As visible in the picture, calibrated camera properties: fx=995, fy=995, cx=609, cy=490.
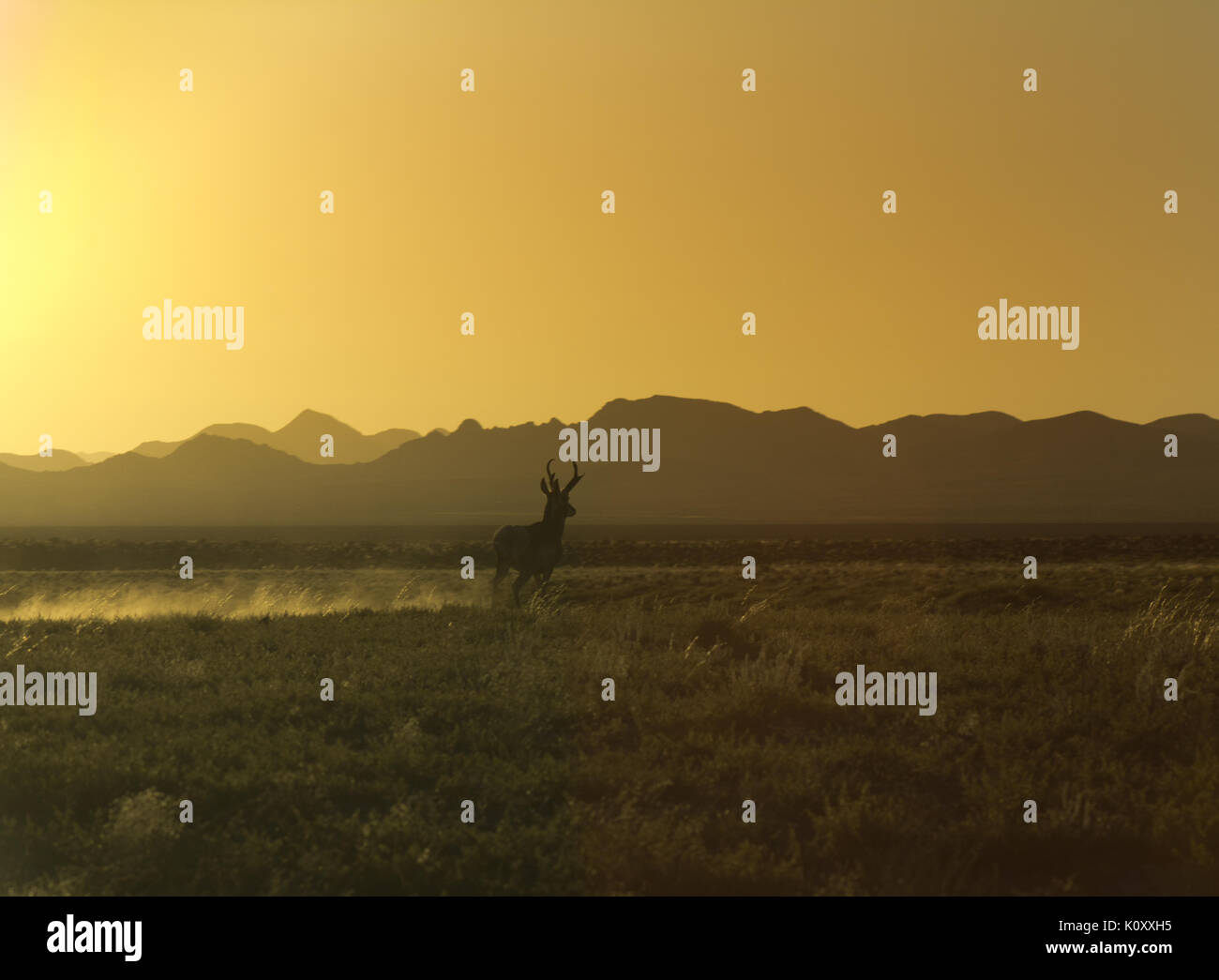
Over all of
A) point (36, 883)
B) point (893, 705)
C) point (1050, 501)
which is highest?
point (1050, 501)

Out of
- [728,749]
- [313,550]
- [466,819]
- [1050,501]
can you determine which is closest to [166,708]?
[466,819]

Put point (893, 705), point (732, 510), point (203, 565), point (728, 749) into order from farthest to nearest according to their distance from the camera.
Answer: point (732, 510), point (203, 565), point (893, 705), point (728, 749)

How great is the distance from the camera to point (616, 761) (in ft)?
26.1

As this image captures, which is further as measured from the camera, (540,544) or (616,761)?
(540,544)

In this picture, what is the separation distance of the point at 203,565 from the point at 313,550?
12726 millimetres

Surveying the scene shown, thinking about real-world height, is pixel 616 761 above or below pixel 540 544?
below

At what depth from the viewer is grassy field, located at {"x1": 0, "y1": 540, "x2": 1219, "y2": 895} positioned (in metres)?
6.51

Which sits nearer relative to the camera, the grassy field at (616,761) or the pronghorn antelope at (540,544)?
the grassy field at (616,761)

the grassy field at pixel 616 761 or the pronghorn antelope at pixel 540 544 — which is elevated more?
the pronghorn antelope at pixel 540 544

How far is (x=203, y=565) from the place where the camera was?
53.9 m

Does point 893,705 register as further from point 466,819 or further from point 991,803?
point 466,819

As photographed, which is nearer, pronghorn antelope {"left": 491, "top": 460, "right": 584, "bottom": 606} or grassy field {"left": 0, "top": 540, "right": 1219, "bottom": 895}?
grassy field {"left": 0, "top": 540, "right": 1219, "bottom": 895}

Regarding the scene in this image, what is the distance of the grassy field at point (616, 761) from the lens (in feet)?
21.4

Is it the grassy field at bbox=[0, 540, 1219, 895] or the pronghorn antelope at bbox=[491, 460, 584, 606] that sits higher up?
the pronghorn antelope at bbox=[491, 460, 584, 606]
